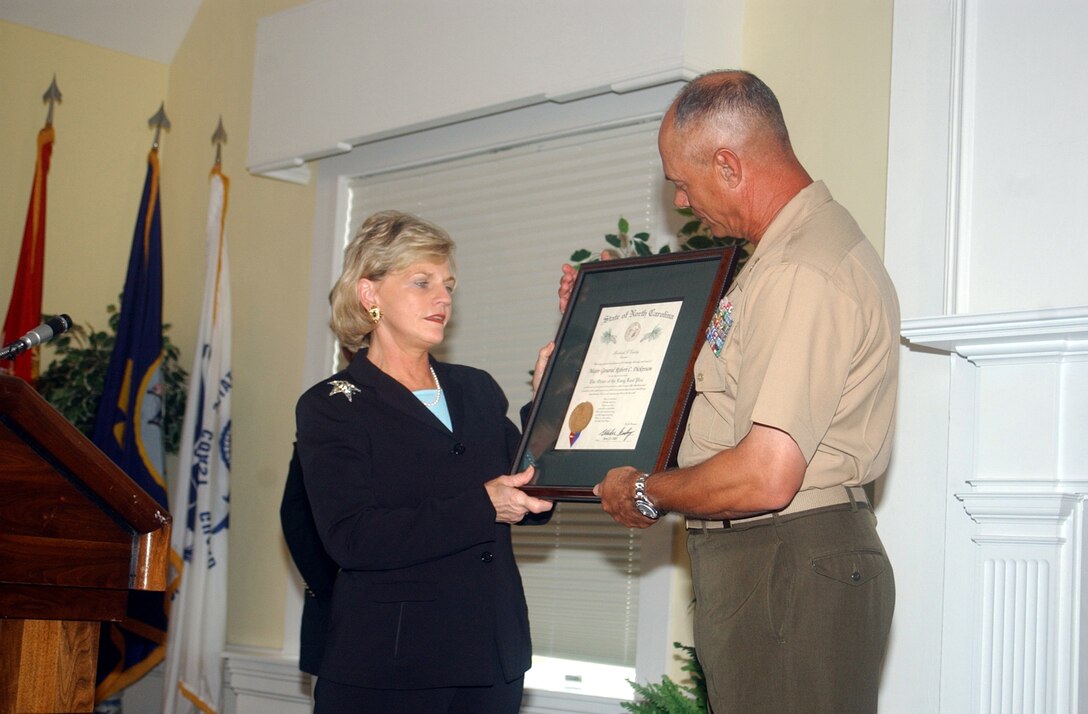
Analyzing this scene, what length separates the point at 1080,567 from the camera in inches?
108

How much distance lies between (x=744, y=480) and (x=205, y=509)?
136 inches

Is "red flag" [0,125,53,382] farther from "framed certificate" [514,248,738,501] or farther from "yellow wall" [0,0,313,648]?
"framed certificate" [514,248,738,501]

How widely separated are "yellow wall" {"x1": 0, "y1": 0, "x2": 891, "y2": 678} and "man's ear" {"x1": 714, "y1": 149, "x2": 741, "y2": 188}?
326 cm

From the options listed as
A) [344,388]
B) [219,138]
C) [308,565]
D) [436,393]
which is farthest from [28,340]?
[219,138]

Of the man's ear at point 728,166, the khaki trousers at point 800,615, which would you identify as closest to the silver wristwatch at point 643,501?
the khaki trousers at point 800,615

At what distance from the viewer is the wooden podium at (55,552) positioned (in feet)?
6.34

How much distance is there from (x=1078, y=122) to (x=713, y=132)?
44.8 inches

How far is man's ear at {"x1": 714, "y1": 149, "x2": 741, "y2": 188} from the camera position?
219cm

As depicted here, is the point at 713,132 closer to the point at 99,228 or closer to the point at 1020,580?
the point at 1020,580

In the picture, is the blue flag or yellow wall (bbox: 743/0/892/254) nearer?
yellow wall (bbox: 743/0/892/254)

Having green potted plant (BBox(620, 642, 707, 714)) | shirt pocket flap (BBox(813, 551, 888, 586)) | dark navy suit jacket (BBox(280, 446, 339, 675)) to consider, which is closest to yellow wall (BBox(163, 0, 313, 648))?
dark navy suit jacket (BBox(280, 446, 339, 675))

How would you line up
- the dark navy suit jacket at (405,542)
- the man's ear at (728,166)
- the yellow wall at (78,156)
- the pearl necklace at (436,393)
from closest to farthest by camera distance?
1. the man's ear at (728,166)
2. the dark navy suit jacket at (405,542)
3. the pearl necklace at (436,393)
4. the yellow wall at (78,156)

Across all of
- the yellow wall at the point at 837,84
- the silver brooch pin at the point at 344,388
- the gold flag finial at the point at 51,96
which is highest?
the gold flag finial at the point at 51,96

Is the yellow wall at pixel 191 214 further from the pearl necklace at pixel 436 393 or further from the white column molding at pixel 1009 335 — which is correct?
the white column molding at pixel 1009 335
